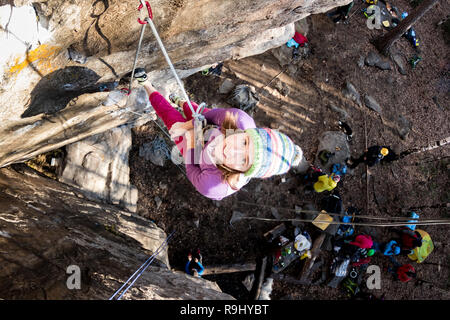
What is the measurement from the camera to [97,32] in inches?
120

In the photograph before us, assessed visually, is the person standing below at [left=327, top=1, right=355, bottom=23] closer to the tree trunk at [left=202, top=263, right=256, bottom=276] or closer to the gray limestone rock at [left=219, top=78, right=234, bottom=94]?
the gray limestone rock at [left=219, top=78, right=234, bottom=94]

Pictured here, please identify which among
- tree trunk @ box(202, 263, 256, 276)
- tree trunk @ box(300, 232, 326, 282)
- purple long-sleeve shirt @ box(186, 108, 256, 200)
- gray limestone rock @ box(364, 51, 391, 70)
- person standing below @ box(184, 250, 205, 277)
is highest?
purple long-sleeve shirt @ box(186, 108, 256, 200)

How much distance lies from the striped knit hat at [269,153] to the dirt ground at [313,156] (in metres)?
4.19

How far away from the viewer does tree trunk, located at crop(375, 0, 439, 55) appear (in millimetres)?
9031

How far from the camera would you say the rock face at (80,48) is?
2637mm

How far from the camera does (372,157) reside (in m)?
8.42

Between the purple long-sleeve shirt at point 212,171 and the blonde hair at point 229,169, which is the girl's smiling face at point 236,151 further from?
the purple long-sleeve shirt at point 212,171

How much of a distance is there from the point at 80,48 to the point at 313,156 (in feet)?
22.9

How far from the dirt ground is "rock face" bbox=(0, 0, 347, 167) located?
2392mm

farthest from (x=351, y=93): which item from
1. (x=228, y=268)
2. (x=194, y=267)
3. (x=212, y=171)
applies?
(x=212, y=171)

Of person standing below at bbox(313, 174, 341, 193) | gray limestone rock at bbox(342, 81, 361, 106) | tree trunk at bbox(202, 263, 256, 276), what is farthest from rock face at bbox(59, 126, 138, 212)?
gray limestone rock at bbox(342, 81, 361, 106)

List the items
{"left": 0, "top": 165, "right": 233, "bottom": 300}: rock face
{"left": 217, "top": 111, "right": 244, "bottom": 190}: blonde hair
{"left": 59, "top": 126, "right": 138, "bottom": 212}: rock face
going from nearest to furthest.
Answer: {"left": 0, "top": 165, "right": 233, "bottom": 300}: rock face → {"left": 217, "top": 111, "right": 244, "bottom": 190}: blonde hair → {"left": 59, "top": 126, "right": 138, "bottom": 212}: rock face

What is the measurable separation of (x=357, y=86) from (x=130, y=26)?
8.85 m

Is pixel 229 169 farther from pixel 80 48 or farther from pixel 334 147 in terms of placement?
pixel 334 147
